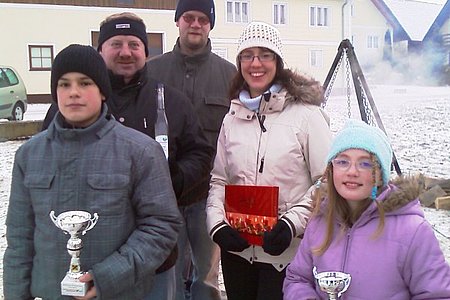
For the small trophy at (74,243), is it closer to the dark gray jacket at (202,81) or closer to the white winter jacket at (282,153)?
the white winter jacket at (282,153)

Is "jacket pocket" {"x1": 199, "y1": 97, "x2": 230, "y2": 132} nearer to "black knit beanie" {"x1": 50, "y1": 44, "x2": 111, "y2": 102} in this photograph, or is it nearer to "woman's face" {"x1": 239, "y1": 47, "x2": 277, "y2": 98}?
"woman's face" {"x1": 239, "y1": 47, "x2": 277, "y2": 98}

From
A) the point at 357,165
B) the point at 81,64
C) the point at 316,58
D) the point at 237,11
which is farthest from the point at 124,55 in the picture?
the point at 316,58

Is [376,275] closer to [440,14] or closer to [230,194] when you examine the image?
[230,194]

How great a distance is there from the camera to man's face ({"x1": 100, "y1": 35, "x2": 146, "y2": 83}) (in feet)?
8.74

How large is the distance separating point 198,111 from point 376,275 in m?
1.67

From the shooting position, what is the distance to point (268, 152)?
2.51 m

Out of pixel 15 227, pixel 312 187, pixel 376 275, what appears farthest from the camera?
pixel 312 187

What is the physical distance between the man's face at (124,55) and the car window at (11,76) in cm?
1291

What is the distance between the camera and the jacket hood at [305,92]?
2562mm

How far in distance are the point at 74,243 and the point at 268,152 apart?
0.99 metres

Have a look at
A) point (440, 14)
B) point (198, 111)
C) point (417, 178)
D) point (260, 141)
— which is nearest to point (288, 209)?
point (260, 141)

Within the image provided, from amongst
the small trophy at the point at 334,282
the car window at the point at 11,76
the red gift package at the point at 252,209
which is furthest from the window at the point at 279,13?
the small trophy at the point at 334,282

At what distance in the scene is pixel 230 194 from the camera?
2.61 meters

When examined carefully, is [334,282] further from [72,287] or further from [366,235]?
[72,287]
